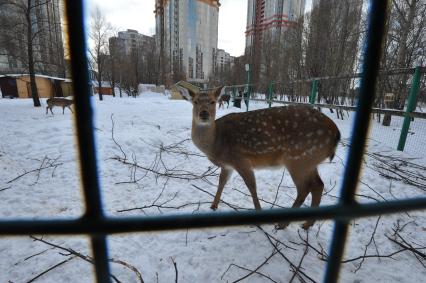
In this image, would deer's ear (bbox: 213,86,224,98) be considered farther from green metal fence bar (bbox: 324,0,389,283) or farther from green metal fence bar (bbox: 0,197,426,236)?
green metal fence bar (bbox: 0,197,426,236)

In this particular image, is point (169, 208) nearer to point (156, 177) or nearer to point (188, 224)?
point (156, 177)

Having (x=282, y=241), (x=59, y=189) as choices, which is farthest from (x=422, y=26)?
(x=59, y=189)

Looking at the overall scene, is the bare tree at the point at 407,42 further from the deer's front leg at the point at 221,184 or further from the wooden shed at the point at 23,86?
the wooden shed at the point at 23,86

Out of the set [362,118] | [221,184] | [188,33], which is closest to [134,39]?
[188,33]

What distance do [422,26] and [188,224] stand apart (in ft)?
43.1

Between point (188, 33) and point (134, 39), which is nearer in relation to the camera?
point (134, 39)

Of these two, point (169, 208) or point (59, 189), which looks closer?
point (169, 208)

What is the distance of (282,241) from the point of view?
2496 mm

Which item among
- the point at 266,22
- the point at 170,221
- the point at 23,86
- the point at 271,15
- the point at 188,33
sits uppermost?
the point at 188,33

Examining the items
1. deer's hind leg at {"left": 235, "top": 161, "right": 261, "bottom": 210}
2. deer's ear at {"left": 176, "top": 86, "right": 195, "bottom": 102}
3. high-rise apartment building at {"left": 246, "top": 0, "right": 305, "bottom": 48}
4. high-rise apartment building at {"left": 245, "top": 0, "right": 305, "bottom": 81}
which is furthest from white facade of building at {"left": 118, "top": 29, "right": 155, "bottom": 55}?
deer's hind leg at {"left": 235, "top": 161, "right": 261, "bottom": 210}

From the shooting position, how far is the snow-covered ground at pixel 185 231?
2031mm

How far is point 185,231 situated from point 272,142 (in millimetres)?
1398

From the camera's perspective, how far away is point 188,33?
71.7m

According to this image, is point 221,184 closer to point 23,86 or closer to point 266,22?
point 23,86
